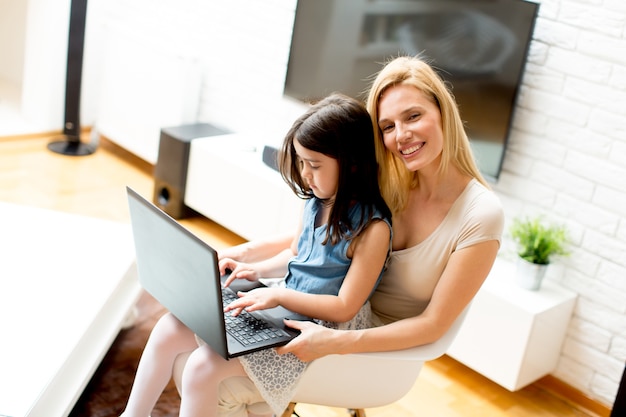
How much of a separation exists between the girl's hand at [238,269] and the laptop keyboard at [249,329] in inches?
6.2

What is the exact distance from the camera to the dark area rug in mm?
2215

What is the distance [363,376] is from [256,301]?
0.88 feet

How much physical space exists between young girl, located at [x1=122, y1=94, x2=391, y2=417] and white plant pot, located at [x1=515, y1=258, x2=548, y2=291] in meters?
1.04

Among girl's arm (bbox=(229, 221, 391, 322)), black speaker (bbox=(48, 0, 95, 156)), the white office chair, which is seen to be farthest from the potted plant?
black speaker (bbox=(48, 0, 95, 156))

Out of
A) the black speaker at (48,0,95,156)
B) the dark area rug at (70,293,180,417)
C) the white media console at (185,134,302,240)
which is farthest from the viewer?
the black speaker at (48,0,95,156)

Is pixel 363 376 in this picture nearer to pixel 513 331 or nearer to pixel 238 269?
pixel 238 269

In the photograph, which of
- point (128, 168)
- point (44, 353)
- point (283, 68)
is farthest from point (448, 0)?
point (128, 168)

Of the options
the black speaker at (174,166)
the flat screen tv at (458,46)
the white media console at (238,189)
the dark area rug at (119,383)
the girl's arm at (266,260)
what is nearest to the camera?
the girl's arm at (266,260)

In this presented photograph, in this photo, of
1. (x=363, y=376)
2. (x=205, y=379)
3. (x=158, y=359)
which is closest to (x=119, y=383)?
(x=158, y=359)

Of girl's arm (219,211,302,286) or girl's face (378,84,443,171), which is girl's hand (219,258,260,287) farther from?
girl's face (378,84,443,171)

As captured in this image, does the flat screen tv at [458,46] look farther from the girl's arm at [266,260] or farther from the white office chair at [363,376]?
the white office chair at [363,376]

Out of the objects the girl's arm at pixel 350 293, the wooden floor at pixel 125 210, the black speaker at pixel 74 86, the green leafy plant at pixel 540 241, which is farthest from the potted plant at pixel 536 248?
the black speaker at pixel 74 86

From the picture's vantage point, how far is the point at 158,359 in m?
1.77

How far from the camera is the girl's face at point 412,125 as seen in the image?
169 centimetres
